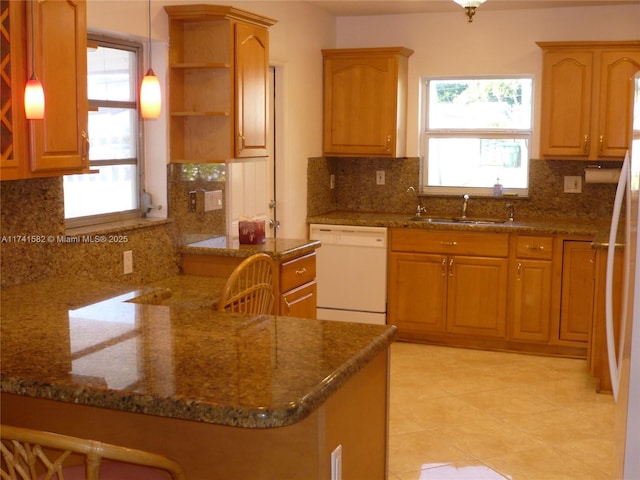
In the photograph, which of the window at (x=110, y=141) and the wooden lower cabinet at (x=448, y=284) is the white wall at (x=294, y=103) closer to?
the window at (x=110, y=141)

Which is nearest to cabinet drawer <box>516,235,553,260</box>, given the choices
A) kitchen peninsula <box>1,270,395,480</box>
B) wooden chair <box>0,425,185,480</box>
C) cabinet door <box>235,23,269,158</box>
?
cabinet door <box>235,23,269,158</box>

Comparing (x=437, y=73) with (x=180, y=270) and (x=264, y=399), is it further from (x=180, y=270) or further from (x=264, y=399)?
(x=264, y=399)

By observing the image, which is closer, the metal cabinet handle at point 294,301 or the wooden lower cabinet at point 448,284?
the metal cabinet handle at point 294,301

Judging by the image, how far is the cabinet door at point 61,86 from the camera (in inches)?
116

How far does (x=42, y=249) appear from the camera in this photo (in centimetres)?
342

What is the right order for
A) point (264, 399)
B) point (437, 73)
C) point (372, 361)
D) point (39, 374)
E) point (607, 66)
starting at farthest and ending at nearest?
point (437, 73) → point (607, 66) → point (372, 361) → point (39, 374) → point (264, 399)

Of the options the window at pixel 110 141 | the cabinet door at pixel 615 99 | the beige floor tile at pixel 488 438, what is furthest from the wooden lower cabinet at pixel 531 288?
the window at pixel 110 141

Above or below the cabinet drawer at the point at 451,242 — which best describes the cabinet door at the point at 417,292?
below

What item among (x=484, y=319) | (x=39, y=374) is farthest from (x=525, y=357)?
(x=39, y=374)

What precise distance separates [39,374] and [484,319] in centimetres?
417

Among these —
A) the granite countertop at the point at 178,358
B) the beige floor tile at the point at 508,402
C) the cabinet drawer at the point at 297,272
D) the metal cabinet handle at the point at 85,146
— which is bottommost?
the beige floor tile at the point at 508,402

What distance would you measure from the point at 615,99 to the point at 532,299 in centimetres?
150

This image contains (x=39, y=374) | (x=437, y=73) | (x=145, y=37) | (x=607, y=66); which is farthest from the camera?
(x=437, y=73)

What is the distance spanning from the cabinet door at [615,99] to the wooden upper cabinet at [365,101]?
4.78ft
